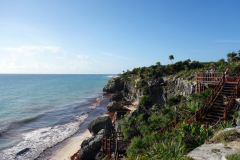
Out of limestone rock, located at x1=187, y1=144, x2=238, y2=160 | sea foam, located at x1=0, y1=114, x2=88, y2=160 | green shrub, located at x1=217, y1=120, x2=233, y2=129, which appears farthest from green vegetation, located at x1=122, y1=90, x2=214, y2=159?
sea foam, located at x1=0, y1=114, x2=88, y2=160

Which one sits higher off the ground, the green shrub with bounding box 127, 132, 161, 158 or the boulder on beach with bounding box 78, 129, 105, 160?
the green shrub with bounding box 127, 132, 161, 158

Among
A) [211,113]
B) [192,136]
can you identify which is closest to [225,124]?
[211,113]

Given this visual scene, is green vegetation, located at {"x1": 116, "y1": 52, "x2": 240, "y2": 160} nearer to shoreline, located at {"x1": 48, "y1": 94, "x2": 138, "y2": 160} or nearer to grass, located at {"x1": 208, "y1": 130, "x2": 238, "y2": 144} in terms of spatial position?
grass, located at {"x1": 208, "y1": 130, "x2": 238, "y2": 144}

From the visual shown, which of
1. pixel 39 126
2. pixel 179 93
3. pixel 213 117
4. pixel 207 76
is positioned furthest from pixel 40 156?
pixel 207 76

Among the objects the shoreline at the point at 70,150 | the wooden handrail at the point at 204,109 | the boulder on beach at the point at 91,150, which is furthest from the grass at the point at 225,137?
the shoreline at the point at 70,150

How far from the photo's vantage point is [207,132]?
29.7 ft

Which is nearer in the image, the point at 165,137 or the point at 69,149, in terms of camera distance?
the point at 165,137

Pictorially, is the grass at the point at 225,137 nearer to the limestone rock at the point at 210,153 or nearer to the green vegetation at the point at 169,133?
the green vegetation at the point at 169,133

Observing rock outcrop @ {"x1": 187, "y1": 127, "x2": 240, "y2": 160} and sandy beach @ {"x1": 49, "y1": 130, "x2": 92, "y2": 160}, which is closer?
rock outcrop @ {"x1": 187, "y1": 127, "x2": 240, "y2": 160}


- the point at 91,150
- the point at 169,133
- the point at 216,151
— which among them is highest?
the point at 216,151

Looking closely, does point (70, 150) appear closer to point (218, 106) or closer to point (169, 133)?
point (169, 133)

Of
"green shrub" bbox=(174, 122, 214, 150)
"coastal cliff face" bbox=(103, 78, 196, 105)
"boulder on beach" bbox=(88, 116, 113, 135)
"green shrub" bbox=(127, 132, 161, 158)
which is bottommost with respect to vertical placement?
"boulder on beach" bbox=(88, 116, 113, 135)

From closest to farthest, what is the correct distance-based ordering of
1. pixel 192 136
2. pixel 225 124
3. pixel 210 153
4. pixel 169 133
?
pixel 210 153 → pixel 192 136 → pixel 169 133 → pixel 225 124

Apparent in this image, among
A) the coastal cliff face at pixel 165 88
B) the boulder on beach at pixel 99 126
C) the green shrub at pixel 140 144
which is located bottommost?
the boulder on beach at pixel 99 126
